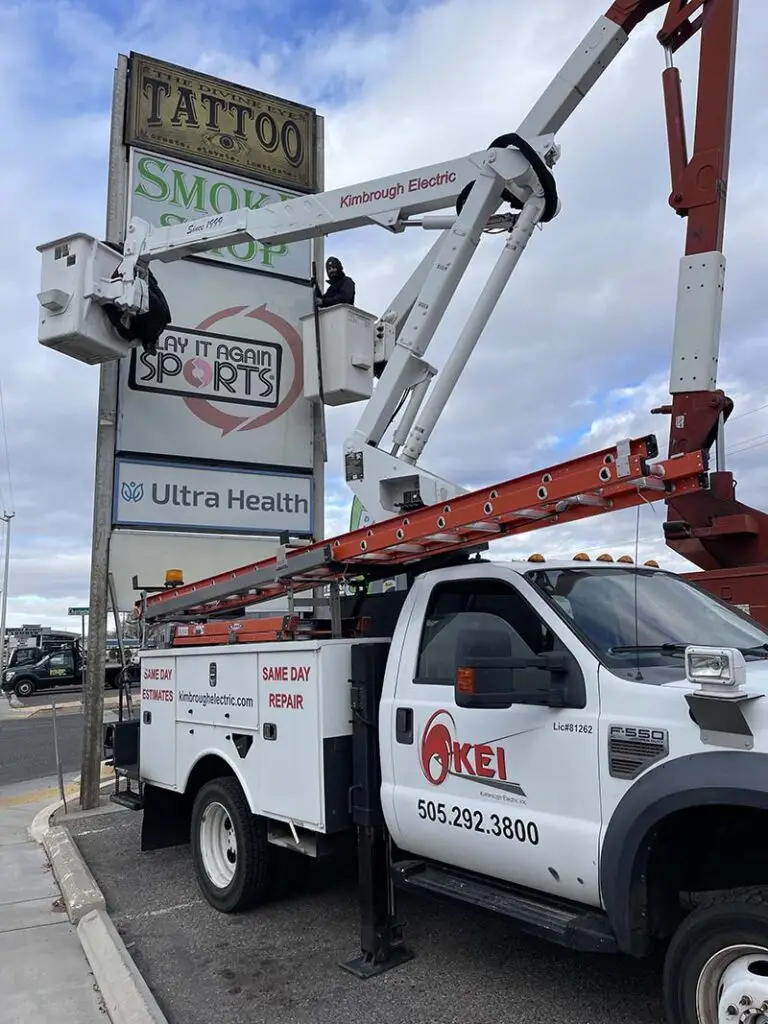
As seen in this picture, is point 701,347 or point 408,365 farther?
point 408,365

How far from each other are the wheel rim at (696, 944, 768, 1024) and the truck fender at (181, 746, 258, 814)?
2.83 m

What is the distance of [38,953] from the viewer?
4891mm

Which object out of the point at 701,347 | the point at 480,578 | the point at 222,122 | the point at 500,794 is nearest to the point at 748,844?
the point at 500,794

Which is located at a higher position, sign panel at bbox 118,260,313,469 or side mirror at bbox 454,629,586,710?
sign panel at bbox 118,260,313,469

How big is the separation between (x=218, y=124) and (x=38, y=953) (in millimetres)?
10131

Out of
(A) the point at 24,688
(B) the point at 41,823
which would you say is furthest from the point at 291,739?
(A) the point at 24,688

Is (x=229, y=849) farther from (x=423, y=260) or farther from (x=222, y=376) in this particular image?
(x=222, y=376)

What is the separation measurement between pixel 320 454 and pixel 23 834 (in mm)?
5797

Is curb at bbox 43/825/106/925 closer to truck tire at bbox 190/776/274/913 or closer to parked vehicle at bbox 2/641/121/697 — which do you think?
truck tire at bbox 190/776/274/913

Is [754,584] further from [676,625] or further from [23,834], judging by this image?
[23,834]

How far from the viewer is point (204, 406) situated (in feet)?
35.3

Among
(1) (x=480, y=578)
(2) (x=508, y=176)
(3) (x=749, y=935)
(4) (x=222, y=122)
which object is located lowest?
(3) (x=749, y=935)

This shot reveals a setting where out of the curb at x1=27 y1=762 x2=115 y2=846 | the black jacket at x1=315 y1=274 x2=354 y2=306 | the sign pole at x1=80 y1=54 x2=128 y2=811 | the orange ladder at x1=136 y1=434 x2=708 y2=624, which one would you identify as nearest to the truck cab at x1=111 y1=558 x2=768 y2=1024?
the orange ladder at x1=136 y1=434 x2=708 y2=624

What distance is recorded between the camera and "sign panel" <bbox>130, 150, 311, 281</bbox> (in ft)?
34.5
